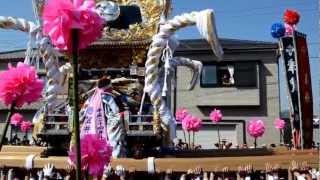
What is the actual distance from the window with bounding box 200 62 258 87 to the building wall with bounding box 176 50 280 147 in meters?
0.22

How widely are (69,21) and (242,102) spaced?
2217cm

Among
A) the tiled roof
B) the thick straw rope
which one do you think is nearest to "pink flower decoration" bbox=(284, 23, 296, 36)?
the thick straw rope

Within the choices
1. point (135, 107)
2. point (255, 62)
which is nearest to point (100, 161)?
point (135, 107)

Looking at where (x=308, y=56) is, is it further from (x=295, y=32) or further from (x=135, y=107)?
(x=135, y=107)

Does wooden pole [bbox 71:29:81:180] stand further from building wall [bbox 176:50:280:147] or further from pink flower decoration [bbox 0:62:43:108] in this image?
building wall [bbox 176:50:280:147]

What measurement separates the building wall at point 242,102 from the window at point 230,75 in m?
0.22

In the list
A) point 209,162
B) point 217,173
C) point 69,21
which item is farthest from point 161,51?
point 69,21

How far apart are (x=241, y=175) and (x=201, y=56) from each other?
1758 cm

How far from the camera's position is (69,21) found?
3.14 meters

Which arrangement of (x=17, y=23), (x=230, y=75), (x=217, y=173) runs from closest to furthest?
(x=217, y=173) < (x=17, y=23) < (x=230, y=75)

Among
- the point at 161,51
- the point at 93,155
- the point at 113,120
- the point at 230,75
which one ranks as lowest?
the point at 93,155

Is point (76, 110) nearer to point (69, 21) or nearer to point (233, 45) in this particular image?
point (69, 21)

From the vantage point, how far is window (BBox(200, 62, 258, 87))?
24906mm

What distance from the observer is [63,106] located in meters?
12.5
